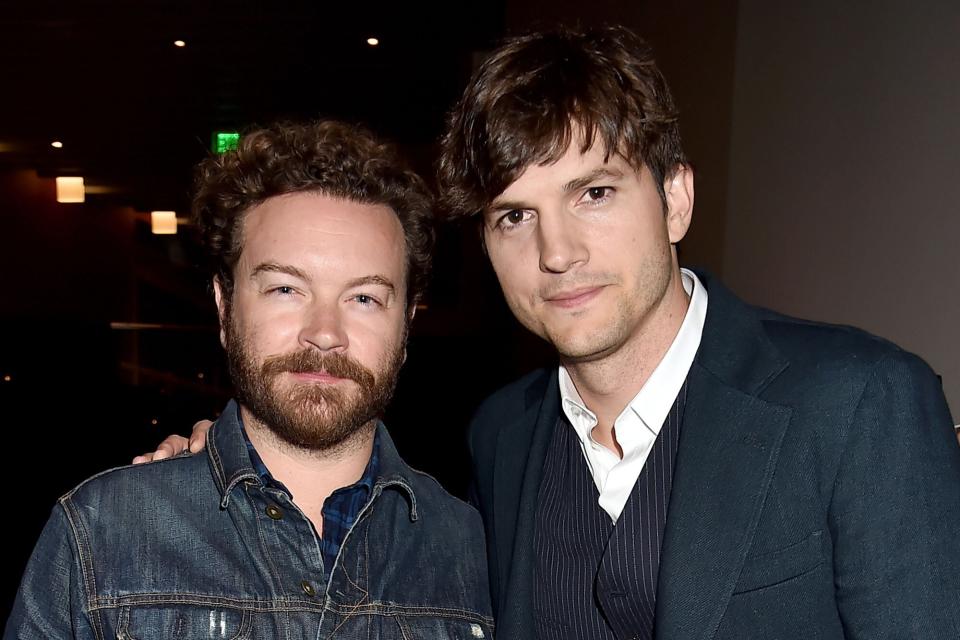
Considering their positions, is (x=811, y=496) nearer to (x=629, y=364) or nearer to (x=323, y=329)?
(x=629, y=364)

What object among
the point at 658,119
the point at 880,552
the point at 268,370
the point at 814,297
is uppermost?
the point at 658,119

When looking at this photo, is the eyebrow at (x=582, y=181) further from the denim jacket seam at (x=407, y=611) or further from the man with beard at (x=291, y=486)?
the denim jacket seam at (x=407, y=611)

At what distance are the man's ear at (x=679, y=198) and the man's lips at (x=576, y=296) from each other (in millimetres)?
282

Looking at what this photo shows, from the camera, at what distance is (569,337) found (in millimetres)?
1782

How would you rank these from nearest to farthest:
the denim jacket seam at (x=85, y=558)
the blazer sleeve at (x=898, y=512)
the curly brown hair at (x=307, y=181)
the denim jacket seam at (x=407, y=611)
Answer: the blazer sleeve at (x=898, y=512) < the denim jacket seam at (x=85, y=558) < the denim jacket seam at (x=407, y=611) < the curly brown hair at (x=307, y=181)

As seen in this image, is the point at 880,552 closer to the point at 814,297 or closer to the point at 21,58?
the point at 814,297

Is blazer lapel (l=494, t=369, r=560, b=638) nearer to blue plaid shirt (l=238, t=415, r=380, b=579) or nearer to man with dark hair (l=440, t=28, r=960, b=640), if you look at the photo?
man with dark hair (l=440, t=28, r=960, b=640)

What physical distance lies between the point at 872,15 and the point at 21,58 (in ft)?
22.3

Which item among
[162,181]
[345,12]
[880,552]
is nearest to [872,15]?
[880,552]

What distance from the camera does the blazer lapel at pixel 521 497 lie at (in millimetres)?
1875

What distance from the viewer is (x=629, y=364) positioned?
1821 mm

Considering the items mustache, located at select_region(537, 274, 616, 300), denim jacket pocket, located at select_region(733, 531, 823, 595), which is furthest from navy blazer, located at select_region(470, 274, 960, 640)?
mustache, located at select_region(537, 274, 616, 300)

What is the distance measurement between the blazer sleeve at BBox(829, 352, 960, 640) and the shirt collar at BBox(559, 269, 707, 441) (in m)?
0.37

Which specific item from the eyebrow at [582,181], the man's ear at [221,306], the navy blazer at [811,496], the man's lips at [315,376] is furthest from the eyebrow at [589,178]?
the man's ear at [221,306]
